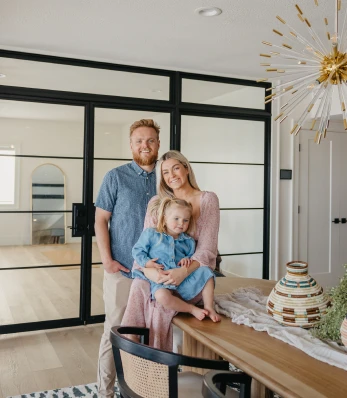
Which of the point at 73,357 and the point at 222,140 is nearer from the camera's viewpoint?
the point at 73,357

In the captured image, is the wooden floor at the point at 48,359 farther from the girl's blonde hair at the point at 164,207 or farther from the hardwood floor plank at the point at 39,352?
the girl's blonde hair at the point at 164,207

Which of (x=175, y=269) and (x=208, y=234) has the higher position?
(x=208, y=234)

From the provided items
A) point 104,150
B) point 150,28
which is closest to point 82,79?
point 104,150

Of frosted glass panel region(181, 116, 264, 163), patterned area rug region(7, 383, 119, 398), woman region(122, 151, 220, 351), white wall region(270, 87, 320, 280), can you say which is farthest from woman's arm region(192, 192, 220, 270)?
white wall region(270, 87, 320, 280)

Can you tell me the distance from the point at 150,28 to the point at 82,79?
998mm

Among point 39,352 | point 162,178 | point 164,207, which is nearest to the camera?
point 164,207

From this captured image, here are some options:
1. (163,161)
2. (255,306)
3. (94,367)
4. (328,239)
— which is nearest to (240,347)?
(255,306)

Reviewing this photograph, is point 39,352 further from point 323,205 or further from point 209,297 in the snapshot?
point 323,205

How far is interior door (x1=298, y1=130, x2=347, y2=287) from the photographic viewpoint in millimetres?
5176

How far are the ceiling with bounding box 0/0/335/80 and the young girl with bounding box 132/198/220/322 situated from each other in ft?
5.25

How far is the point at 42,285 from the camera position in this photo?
13.1 feet

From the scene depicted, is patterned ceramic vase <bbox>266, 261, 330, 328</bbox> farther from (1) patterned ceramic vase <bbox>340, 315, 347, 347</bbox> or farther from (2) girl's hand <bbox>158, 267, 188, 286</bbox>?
(2) girl's hand <bbox>158, 267, 188, 286</bbox>

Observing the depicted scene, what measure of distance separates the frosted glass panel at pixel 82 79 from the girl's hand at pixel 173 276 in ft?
8.72

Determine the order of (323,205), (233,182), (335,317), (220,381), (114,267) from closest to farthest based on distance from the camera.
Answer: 1. (220,381)
2. (335,317)
3. (114,267)
4. (233,182)
5. (323,205)
